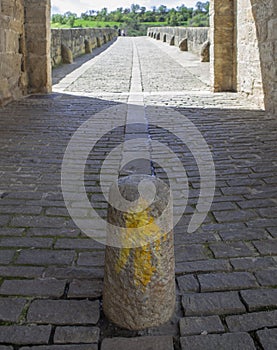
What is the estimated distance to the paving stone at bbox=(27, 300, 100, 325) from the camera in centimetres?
212

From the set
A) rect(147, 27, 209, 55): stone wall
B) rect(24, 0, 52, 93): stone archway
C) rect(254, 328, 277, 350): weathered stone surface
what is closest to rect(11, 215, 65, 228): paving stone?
rect(254, 328, 277, 350): weathered stone surface

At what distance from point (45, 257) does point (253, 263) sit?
48.6 inches

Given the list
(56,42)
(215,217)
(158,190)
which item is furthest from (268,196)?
(56,42)

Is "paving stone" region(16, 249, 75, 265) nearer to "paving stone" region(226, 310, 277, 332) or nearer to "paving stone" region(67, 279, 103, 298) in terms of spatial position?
"paving stone" region(67, 279, 103, 298)

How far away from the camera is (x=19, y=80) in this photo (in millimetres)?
8828

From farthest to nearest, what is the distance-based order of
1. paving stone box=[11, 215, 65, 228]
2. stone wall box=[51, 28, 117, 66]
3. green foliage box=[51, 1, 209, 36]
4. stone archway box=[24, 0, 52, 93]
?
green foliage box=[51, 1, 209, 36], stone wall box=[51, 28, 117, 66], stone archway box=[24, 0, 52, 93], paving stone box=[11, 215, 65, 228]

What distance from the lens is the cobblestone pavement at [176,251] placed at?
203cm

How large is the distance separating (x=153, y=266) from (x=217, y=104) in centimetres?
647

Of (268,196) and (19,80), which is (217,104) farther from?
(268,196)

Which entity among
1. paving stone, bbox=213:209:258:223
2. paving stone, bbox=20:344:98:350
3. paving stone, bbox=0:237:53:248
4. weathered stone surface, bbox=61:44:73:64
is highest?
weathered stone surface, bbox=61:44:73:64

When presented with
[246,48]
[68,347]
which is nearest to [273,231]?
[68,347]

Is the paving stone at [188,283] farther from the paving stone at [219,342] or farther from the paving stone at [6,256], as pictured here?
the paving stone at [6,256]

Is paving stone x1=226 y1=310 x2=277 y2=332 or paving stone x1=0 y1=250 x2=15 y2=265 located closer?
paving stone x1=226 y1=310 x2=277 y2=332

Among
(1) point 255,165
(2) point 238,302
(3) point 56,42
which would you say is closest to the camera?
(2) point 238,302
